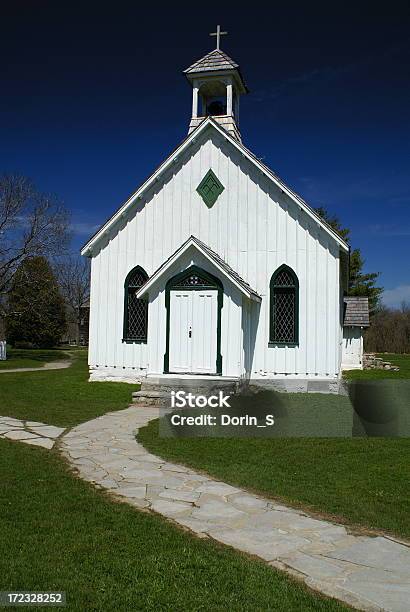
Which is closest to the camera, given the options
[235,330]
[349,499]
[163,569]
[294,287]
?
[163,569]

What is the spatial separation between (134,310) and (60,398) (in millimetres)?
4160

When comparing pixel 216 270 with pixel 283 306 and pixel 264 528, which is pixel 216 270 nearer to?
pixel 283 306

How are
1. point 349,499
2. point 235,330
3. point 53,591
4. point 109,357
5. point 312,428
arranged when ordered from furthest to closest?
1. point 109,357
2. point 235,330
3. point 312,428
4. point 349,499
5. point 53,591

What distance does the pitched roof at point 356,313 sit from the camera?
3061 cm

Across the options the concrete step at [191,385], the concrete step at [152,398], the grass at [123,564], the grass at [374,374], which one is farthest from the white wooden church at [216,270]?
the grass at [123,564]

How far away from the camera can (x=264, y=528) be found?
535cm

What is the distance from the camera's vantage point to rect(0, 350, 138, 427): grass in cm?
1178

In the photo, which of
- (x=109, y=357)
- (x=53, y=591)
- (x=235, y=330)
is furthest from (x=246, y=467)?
(x=109, y=357)

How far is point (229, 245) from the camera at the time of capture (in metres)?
16.8

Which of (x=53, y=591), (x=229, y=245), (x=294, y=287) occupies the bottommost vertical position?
(x=53, y=591)

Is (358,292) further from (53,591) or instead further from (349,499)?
(53,591)

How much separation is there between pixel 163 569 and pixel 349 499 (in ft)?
9.21

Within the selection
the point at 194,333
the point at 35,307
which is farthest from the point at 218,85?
the point at 35,307

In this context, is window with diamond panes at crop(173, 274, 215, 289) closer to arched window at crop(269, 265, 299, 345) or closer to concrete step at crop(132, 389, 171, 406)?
arched window at crop(269, 265, 299, 345)
